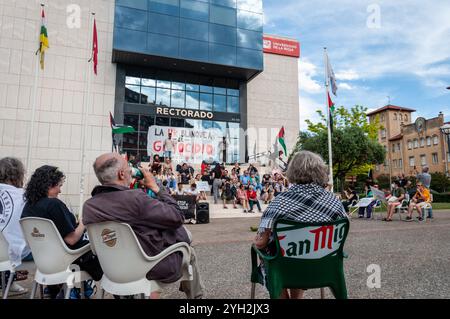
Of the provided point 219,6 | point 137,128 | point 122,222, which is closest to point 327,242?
point 122,222

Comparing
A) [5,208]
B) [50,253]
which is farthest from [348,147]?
[50,253]

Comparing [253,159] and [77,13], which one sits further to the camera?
[253,159]

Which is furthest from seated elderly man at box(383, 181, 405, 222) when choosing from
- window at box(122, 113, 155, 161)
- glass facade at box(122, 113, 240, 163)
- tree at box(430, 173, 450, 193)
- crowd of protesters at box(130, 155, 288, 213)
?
tree at box(430, 173, 450, 193)

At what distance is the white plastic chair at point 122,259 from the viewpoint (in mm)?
2238

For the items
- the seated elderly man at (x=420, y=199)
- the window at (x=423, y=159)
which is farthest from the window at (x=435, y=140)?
the seated elderly man at (x=420, y=199)

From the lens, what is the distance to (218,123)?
1062 inches

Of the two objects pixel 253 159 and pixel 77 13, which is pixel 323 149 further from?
pixel 77 13

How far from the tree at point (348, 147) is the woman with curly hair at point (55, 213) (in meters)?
28.0

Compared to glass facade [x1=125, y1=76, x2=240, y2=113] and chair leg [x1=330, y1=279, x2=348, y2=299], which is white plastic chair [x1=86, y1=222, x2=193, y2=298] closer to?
chair leg [x1=330, y1=279, x2=348, y2=299]

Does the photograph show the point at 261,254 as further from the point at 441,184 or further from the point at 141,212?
the point at 441,184

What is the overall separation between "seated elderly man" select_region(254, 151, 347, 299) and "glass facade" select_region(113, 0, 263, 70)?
75.9 ft
